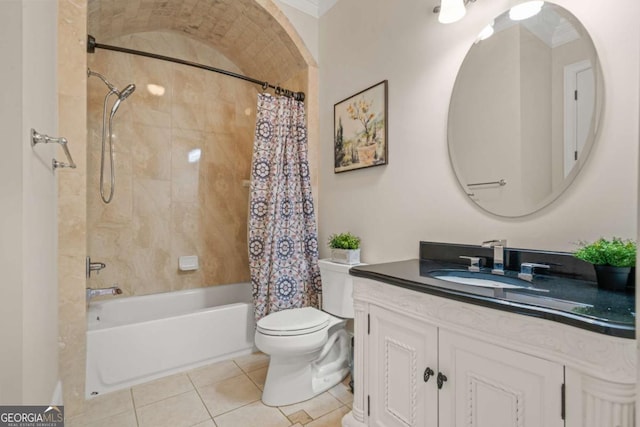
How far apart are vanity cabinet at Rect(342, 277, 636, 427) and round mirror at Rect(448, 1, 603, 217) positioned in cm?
64

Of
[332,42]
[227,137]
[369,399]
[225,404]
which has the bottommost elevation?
[225,404]

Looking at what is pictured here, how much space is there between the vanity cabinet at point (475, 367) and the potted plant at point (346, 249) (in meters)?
0.62

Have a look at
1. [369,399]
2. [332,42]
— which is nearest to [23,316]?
[369,399]

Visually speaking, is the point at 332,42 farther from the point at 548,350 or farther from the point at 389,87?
the point at 548,350

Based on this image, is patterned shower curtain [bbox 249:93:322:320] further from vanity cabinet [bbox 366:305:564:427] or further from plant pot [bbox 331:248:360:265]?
vanity cabinet [bbox 366:305:564:427]

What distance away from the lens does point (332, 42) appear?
230cm

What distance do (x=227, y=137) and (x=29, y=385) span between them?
226 cm

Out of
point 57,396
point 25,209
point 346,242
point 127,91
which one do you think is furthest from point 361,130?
point 57,396

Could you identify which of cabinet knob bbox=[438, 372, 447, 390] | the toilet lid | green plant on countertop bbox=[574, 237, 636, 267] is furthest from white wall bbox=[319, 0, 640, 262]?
cabinet knob bbox=[438, 372, 447, 390]

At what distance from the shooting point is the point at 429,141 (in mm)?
1602

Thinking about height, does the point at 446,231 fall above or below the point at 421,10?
below

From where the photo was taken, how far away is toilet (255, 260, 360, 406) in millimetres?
1576

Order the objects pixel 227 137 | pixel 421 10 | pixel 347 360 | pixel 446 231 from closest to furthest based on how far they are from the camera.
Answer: pixel 446 231 → pixel 421 10 → pixel 347 360 → pixel 227 137

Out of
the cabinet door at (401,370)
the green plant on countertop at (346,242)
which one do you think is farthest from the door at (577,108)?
the green plant on countertop at (346,242)
